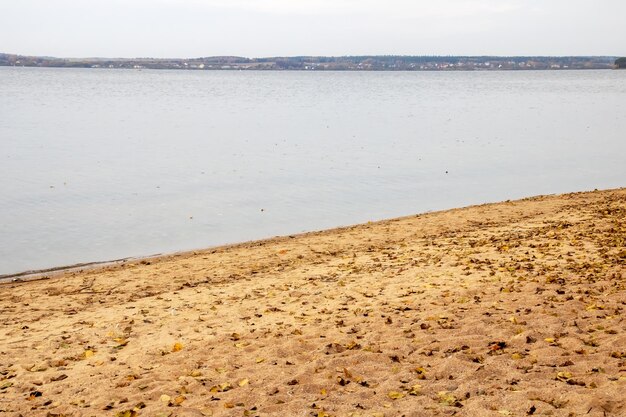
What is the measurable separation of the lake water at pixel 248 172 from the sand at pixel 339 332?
178 inches

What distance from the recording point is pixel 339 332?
9680 millimetres

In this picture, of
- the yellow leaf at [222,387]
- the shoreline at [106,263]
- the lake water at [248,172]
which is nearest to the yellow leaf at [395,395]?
the yellow leaf at [222,387]

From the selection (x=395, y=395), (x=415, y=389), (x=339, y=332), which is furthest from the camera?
(x=339, y=332)

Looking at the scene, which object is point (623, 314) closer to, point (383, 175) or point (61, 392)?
point (61, 392)

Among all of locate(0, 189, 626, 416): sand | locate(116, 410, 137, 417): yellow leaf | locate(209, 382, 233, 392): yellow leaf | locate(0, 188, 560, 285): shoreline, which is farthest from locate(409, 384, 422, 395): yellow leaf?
locate(0, 188, 560, 285): shoreline

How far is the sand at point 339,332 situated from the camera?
7418 millimetres

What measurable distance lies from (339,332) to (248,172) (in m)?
21.8

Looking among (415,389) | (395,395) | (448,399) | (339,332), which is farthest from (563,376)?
(339,332)

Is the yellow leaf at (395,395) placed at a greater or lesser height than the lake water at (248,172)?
greater

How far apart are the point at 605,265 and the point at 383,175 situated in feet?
62.4

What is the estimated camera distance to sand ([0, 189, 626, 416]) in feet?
24.3

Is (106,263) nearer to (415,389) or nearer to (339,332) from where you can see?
(339,332)

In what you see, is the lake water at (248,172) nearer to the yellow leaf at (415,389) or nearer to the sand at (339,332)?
the sand at (339,332)

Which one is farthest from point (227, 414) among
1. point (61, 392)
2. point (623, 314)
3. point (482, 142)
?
point (482, 142)
